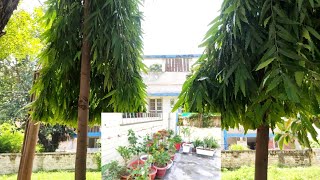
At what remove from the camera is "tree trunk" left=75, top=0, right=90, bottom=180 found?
1478 mm

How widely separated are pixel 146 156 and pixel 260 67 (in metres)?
0.63

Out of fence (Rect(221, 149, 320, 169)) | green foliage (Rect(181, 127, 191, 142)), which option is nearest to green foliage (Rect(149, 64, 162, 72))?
green foliage (Rect(181, 127, 191, 142))

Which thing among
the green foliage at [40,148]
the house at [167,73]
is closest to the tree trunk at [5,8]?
the house at [167,73]

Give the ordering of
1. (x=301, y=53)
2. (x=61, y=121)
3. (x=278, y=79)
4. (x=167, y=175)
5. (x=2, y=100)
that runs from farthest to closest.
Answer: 1. (x=2, y=100)
2. (x=61, y=121)
3. (x=167, y=175)
4. (x=301, y=53)
5. (x=278, y=79)

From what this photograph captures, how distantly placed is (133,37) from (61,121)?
1.98ft

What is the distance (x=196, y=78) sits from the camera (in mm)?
→ 1347

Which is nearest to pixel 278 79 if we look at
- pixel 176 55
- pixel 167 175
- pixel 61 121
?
pixel 167 175

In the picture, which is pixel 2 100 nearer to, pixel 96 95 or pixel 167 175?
pixel 96 95

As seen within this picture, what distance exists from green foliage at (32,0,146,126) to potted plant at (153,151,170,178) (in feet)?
1.24

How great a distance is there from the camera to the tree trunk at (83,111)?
1.48 metres

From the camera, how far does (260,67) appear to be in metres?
1.05

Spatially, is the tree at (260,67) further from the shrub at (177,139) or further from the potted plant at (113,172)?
the potted plant at (113,172)

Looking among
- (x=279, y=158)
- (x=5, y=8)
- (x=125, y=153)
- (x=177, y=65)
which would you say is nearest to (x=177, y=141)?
(x=125, y=153)

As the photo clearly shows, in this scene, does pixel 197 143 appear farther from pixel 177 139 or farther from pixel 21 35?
pixel 21 35
